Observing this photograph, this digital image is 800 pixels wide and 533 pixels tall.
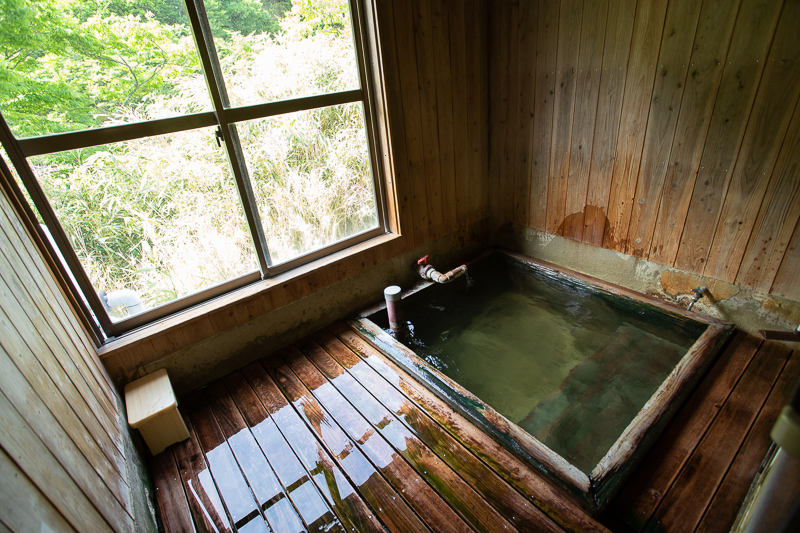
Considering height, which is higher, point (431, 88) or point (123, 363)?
point (431, 88)

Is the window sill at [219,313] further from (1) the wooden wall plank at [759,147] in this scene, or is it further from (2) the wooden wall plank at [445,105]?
(1) the wooden wall plank at [759,147]

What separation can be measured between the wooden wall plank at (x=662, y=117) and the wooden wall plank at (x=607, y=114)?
19 centimetres

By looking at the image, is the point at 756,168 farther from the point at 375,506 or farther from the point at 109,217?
the point at 109,217

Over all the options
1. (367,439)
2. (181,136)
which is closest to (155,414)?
(367,439)

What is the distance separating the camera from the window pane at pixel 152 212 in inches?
71.0

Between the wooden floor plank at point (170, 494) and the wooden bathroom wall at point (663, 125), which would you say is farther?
the wooden bathroom wall at point (663, 125)

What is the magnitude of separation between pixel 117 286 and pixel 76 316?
0.25 meters

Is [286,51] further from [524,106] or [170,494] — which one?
[170,494]

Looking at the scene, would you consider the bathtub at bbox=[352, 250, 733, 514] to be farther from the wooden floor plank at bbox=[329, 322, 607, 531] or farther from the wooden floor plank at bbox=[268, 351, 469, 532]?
the wooden floor plank at bbox=[268, 351, 469, 532]

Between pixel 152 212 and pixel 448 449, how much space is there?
187 centimetres

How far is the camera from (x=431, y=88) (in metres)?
2.70

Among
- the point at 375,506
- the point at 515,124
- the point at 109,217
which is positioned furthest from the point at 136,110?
the point at 515,124

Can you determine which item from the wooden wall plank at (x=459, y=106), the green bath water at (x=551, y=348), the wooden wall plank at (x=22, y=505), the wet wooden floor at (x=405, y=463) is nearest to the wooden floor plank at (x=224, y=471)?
the wet wooden floor at (x=405, y=463)

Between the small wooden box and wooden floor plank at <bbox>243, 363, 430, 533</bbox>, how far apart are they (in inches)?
16.7
